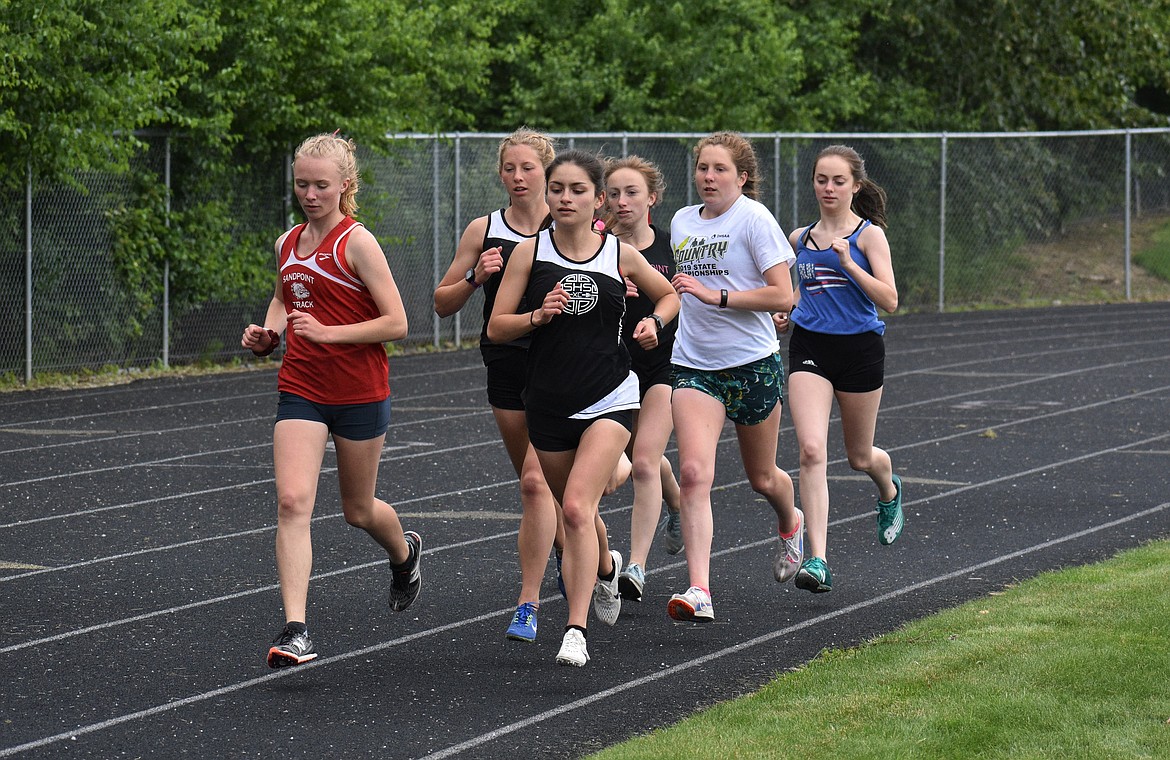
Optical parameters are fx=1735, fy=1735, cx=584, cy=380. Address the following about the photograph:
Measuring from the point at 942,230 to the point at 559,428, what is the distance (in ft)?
65.4

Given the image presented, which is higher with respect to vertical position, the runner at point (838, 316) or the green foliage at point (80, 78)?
the green foliage at point (80, 78)

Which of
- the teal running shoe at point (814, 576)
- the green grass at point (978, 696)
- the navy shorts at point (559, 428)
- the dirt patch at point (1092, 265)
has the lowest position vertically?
the green grass at point (978, 696)

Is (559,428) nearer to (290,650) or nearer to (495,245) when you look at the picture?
(495,245)

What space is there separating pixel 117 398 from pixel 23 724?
400 inches

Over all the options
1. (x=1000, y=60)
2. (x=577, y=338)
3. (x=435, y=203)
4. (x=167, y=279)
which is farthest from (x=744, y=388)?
(x=1000, y=60)

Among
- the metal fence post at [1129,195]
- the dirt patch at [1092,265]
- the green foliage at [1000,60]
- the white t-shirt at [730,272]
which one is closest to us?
the white t-shirt at [730,272]

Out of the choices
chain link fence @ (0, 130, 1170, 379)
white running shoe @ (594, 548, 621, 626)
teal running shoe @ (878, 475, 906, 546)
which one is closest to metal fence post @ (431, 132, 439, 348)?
chain link fence @ (0, 130, 1170, 379)

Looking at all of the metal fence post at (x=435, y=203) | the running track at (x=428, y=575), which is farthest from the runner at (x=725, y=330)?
the metal fence post at (x=435, y=203)

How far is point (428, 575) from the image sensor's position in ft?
25.8

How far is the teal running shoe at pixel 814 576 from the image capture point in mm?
7168

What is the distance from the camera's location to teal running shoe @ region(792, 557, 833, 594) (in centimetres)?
717

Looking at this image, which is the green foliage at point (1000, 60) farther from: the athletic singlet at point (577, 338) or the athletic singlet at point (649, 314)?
the athletic singlet at point (577, 338)

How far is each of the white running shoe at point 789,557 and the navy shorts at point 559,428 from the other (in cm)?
142

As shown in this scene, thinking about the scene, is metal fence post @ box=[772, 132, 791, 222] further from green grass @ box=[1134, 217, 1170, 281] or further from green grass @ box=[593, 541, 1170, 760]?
green grass @ box=[593, 541, 1170, 760]
